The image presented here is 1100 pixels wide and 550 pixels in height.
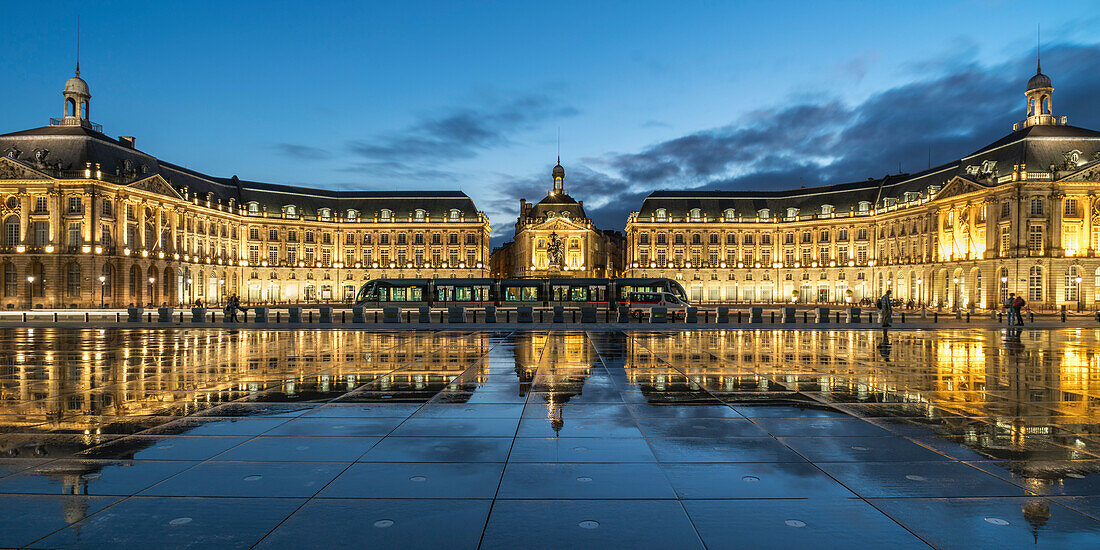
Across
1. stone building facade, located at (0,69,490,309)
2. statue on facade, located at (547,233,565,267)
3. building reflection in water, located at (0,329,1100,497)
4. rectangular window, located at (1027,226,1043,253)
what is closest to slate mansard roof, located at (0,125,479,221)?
stone building facade, located at (0,69,490,309)

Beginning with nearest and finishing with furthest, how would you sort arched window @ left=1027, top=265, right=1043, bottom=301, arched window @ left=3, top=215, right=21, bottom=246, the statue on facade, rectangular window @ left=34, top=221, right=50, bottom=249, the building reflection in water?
1. the building reflection in water
2. arched window @ left=1027, top=265, right=1043, bottom=301
3. rectangular window @ left=34, top=221, right=50, bottom=249
4. arched window @ left=3, top=215, right=21, bottom=246
5. the statue on facade

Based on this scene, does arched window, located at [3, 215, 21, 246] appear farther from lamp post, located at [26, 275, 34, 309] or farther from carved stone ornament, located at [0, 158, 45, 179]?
lamp post, located at [26, 275, 34, 309]

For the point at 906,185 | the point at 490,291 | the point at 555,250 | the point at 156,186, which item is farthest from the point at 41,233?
the point at 906,185

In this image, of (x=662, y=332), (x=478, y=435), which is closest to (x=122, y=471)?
(x=478, y=435)

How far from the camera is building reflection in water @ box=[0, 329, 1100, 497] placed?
10711 millimetres

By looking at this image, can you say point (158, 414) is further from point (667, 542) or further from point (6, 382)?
point (667, 542)

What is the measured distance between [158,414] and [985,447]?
1412 cm

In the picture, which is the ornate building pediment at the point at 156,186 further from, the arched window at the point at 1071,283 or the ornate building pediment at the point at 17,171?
the arched window at the point at 1071,283

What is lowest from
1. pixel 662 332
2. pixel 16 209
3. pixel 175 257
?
pixel 662 332

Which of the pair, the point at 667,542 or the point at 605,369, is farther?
the point at 605,369

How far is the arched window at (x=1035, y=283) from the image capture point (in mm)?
75500

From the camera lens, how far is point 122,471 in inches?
322

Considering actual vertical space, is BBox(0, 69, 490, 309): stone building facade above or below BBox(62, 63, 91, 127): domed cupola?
below

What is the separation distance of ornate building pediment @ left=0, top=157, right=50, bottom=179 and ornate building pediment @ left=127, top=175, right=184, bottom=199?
951 centimetres
